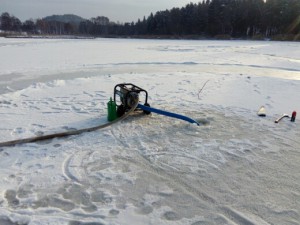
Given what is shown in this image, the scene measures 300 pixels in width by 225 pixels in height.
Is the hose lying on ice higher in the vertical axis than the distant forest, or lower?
lower

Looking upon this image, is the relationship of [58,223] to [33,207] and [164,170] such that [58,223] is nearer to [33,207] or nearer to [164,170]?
[33,207]

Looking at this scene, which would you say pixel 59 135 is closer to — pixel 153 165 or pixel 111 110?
pixel 111 110

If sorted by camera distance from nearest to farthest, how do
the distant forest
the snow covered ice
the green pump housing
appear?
the snow covered ice → the green pump housing → the distant forest

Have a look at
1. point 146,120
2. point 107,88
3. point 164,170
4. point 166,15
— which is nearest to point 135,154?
point 164,170

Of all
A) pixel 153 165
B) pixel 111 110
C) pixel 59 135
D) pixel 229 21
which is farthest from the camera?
→ pixel 229 21

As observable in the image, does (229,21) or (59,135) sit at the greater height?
(229,21)

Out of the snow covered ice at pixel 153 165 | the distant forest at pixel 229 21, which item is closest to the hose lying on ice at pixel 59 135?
the snow covered ice at pixel 153 165

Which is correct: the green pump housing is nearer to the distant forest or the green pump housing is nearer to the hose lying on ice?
the hose lying on ice

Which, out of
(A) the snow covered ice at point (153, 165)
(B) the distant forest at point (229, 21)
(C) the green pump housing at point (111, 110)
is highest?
(B) the distant forest at point (229, 21)

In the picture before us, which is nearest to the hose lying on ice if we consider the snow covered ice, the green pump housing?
the snow covered ice

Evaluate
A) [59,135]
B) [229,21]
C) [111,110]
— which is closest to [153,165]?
[59,135]

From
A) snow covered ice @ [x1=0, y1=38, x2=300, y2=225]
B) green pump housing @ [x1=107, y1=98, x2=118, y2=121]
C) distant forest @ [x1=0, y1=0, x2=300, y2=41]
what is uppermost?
distant forest @ [x1=0, y1=0, x2=300, y2=41]

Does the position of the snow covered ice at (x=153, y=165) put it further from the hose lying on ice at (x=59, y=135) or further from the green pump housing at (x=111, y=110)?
the green pump housing at (x=111, y=110)

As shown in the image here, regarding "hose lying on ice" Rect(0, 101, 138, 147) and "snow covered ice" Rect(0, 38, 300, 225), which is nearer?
"snow covered ice" Rect(0, 38, 300, 225)
